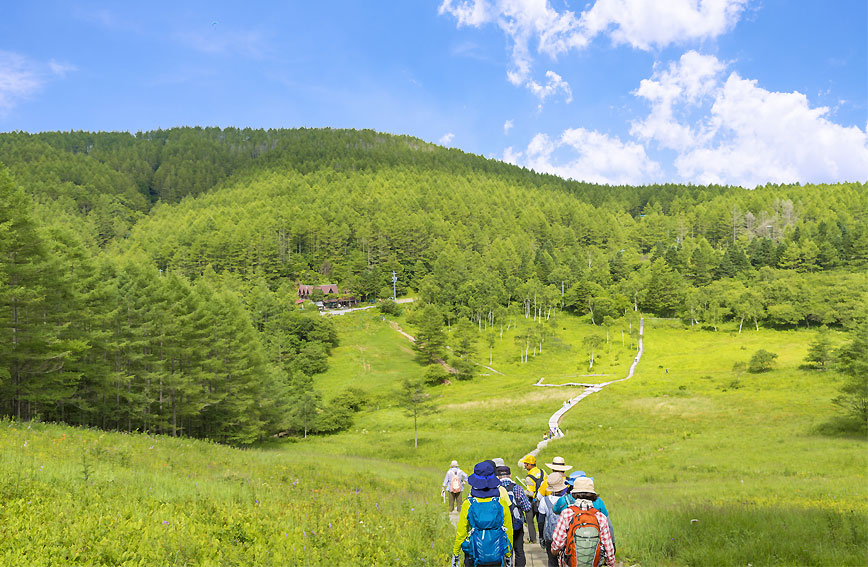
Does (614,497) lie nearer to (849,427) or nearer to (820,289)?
(849,427)

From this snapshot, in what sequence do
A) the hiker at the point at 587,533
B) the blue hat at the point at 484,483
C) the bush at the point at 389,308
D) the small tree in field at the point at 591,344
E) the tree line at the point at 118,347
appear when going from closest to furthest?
the hiker at the point at 587,533 < the blue hat at the point at 484,483 < the tree line at the point at 118,347 < the small tree in field at the point at 591,344 < the bush at the point at 389,308

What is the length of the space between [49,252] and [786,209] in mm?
211549

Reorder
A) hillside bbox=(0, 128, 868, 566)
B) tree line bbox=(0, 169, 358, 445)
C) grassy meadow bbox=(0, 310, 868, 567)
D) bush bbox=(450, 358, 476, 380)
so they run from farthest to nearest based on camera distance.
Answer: bush bbox=(450, 358, 476, 380) < tree line bbox=(0, 169, 358, 445) < hillside bbox=(0, 128, 868, 566) < grassy meadow bbox=(0, 310, 868, 567)

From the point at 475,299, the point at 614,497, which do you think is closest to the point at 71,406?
the point at 614,497

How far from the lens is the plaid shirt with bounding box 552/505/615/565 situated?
6230 millimetres

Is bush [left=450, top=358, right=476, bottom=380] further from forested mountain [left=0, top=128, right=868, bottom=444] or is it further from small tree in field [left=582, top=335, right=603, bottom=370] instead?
forested mountain [left=0, top=128, right=868, bottom=444]

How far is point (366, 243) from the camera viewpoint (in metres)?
138

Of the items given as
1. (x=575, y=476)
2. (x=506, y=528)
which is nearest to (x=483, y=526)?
(x=506, y=528)

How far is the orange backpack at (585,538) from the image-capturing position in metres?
6.22

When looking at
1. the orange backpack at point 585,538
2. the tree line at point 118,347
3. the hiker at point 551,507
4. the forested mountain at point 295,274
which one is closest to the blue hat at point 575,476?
the hiker at point 551,507

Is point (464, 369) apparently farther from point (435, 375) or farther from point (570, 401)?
point (570, 401)

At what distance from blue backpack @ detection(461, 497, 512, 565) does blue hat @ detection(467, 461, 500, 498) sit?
13cm

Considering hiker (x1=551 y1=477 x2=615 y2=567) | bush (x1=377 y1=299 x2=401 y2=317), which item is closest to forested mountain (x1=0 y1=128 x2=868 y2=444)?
bush (x1=377 y1=299 x2=401 y2=317)

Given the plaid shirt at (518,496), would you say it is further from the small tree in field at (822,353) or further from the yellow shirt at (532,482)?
the small tree in field at (822,353)
